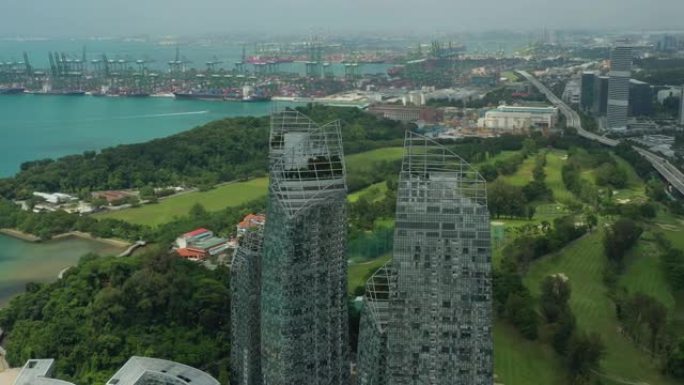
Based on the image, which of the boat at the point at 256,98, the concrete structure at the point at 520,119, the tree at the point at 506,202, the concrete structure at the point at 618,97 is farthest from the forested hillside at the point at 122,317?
the boat at the point at 256,98

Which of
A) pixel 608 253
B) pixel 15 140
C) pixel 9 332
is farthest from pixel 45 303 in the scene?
pixel 15 140

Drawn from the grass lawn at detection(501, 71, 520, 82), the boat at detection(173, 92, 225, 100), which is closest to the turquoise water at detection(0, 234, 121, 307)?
the boat at detection(173, 92, 225, 100)

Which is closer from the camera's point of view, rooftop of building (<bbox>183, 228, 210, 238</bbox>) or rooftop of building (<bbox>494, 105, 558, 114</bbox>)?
rooftop of building (<bbox>183, 228, 210, 238</bbox>)

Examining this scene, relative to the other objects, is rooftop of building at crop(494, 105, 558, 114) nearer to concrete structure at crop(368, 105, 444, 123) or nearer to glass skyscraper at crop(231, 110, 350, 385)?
concrete structure at crop(368, 105, 444, 123)

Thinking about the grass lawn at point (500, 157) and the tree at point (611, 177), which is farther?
the grass lawn at point (500, 157)

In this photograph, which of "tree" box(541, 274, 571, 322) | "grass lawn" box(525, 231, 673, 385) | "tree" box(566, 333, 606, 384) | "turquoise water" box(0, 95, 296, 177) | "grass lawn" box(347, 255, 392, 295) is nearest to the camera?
"tree" box(566, 333, 606, 384)

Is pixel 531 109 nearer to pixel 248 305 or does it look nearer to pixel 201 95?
pixel 201 95

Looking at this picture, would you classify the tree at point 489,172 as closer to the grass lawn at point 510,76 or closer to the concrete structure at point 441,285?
the concrete structure at point 441,285
